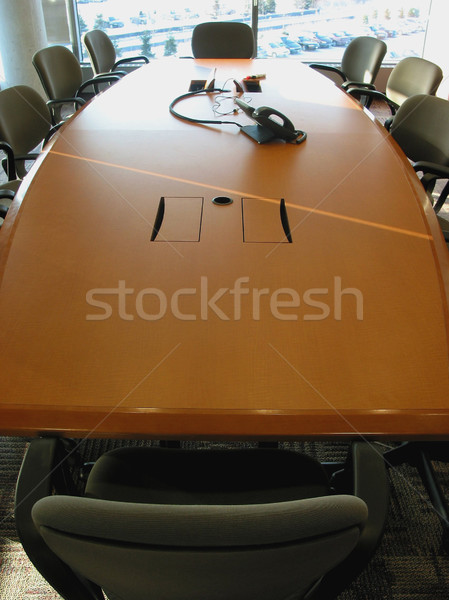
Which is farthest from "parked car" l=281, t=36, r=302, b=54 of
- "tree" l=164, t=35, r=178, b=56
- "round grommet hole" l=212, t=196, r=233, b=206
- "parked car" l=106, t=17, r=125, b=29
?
"round grommet hole" l=212, t=196, r=233, b=206

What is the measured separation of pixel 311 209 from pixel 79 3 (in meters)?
5.11

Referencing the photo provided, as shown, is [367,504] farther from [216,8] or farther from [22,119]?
[216,8]

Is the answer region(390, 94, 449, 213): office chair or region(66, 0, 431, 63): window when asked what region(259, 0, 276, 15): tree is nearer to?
region(66, 0, 431, 63): window

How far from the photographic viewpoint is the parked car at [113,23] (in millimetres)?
5492

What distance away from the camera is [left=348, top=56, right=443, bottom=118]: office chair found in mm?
3071

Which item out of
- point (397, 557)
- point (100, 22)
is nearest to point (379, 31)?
point (100, 22)

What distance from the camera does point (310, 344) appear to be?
114cm

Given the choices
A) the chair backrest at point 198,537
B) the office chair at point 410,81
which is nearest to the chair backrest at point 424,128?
the office chair at point 410,81

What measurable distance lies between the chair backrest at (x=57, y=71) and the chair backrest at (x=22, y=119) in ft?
2.14

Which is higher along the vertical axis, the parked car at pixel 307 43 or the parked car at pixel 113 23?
the parked car at pixel 113 23

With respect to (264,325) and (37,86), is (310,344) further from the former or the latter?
(37,86)

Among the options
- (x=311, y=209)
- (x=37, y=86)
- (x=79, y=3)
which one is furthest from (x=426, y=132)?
(x=79, y=3)

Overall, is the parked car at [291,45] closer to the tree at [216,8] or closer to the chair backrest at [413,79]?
the tree at [216,8]

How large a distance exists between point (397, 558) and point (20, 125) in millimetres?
2565
